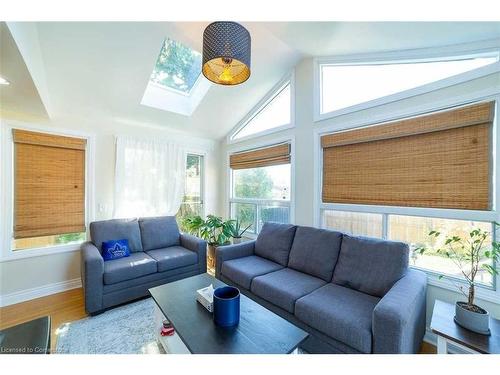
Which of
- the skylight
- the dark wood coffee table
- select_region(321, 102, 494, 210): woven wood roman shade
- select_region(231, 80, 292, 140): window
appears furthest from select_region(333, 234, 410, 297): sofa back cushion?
the skylight

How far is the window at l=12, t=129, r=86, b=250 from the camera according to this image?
261cm

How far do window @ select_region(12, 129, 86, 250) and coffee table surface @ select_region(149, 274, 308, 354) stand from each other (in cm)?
215

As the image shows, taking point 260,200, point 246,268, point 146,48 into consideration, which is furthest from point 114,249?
point 146,48

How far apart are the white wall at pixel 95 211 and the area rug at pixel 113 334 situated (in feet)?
3.38

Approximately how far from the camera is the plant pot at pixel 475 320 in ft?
4.34

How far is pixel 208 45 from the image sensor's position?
1.45m

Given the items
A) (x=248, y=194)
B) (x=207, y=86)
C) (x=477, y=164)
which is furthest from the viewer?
(x=248, y=194)

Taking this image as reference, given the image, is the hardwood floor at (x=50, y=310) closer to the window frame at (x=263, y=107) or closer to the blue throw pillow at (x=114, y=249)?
the blue throw pillow at (x=114, y=249)

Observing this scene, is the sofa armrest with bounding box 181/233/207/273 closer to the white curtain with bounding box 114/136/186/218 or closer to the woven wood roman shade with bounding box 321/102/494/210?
the white curtain with bounding box 114/136/186/218

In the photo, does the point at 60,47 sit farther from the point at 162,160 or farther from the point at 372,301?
the point at 372,301

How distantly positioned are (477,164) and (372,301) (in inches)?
54.3

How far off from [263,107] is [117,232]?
2940 millimetres
